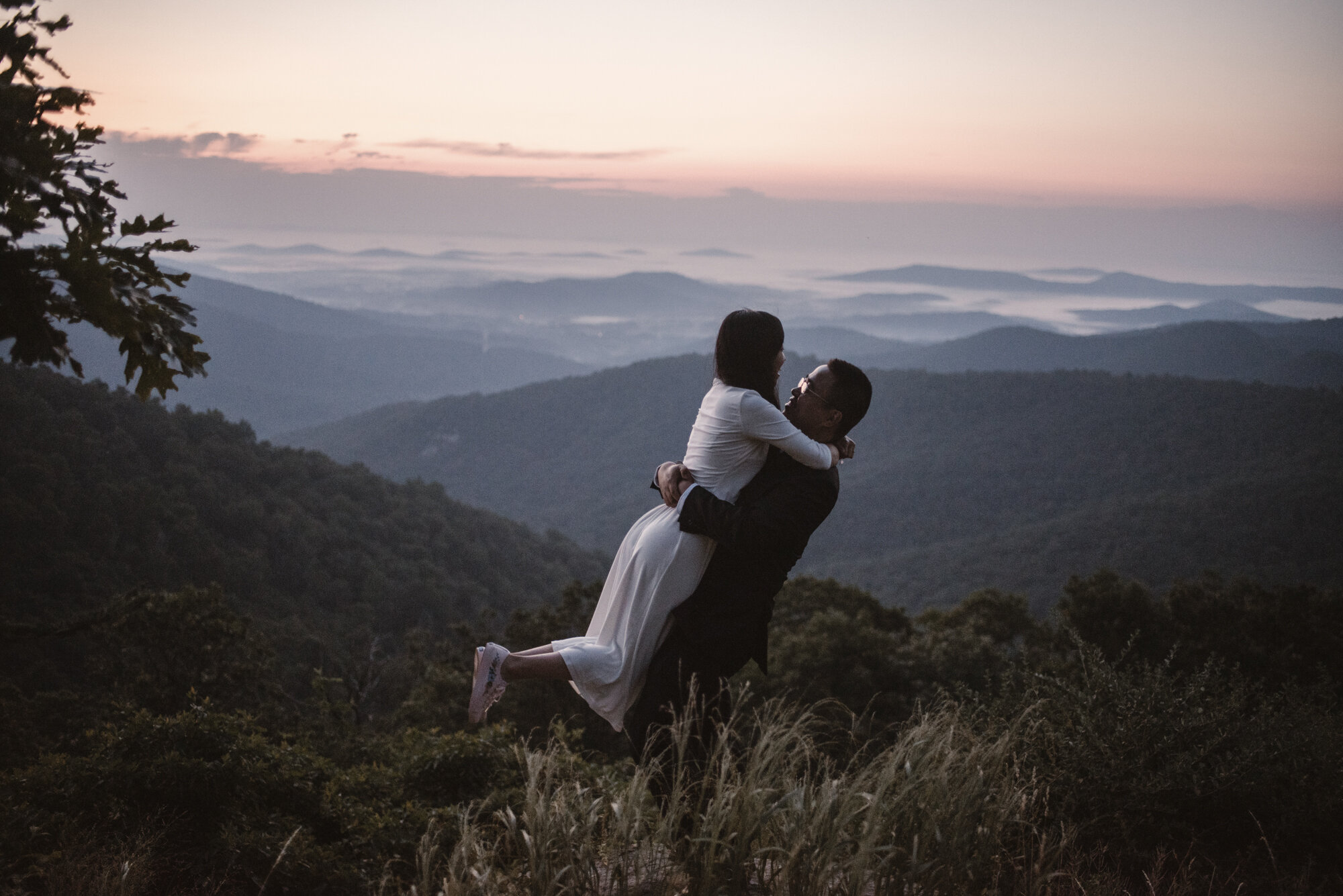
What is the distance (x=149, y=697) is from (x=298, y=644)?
16.5 m

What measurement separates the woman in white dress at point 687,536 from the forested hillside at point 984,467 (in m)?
43.1

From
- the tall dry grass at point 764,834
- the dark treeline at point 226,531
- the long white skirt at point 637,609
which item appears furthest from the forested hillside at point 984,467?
the long white skirt at point 637,609

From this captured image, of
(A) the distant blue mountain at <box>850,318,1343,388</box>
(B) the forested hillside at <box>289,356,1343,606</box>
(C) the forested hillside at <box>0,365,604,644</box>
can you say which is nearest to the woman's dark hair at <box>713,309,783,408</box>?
(C) the forested hillside at <box>0,365,604,644</box>

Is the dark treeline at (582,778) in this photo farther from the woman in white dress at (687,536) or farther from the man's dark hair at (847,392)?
the man's dark hair at (847,392)

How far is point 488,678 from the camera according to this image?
3.32 meters

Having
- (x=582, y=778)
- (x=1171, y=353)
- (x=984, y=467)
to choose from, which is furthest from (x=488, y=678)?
(x=1171, y=353)

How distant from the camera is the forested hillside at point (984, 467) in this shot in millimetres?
51656

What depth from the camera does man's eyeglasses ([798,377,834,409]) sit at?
10.7ft

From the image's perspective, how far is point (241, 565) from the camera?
1308 inches

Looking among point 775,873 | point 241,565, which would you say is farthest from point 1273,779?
point 241,565

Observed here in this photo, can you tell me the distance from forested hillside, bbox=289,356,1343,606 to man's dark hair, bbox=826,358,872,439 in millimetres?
42766

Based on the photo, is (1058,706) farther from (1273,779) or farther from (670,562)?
(670,562)

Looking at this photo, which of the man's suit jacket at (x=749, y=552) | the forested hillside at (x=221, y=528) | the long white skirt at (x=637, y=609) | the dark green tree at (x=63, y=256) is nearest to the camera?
the dark green tree at (x=63, y=256)

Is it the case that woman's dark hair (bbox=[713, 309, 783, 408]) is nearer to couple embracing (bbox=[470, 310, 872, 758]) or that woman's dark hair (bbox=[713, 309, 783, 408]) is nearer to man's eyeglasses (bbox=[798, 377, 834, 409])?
couple embracing (bbox=[470, 310, 872, 758])
